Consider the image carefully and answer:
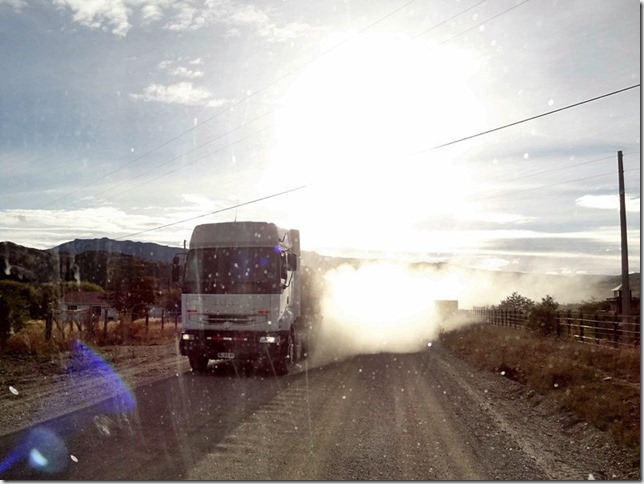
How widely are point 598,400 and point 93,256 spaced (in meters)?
96.0

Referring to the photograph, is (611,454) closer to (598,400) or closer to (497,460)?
(497,460)

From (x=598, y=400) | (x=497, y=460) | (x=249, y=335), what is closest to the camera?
(x=497, y=460)

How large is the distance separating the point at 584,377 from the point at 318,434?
8.10 m

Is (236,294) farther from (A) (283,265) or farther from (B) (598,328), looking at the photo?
(B) (598,328)

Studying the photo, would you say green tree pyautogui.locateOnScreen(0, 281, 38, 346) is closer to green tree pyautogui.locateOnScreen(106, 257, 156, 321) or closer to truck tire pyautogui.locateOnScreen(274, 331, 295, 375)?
truck tire pyautogui.locateOnScreen(274, 331, 295, 375)

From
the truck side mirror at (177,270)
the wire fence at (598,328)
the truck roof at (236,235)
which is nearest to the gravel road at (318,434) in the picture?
the truck side mirror at (177,270)

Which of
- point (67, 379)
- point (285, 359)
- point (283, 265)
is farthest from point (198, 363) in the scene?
point (283, 265)

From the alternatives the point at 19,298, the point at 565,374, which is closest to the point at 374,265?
the point at 19,298

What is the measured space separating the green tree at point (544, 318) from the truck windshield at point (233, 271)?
68.2ft

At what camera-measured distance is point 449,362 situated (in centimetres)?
2044

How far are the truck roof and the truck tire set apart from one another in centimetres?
273

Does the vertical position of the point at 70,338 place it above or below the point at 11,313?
below

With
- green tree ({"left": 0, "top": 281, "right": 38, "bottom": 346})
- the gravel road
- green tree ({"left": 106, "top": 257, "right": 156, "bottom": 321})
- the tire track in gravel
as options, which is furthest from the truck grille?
green tree ({"left": 106, "top": 257, "right": 156, "bottom": 321})

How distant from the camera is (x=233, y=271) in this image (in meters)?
14.9
